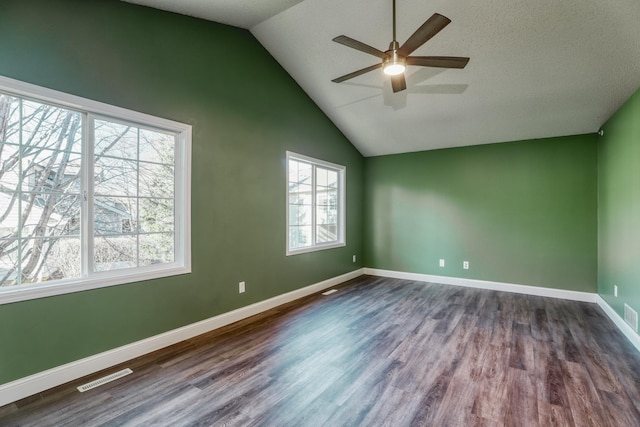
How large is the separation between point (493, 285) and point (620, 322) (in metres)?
1.74

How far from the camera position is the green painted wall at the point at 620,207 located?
9.84ft

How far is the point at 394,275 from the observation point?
5859mm

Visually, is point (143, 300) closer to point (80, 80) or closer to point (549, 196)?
point (80, 80)

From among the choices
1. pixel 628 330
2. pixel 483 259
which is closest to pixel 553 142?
pixel 483 259

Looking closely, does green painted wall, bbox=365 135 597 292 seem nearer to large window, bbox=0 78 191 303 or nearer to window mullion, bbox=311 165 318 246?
window mullion, bbox=311 165 318 246

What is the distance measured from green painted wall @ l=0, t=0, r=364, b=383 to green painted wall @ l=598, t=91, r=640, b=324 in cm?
372

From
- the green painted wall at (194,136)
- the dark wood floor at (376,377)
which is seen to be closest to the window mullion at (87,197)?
the green painted wall at (194,136)

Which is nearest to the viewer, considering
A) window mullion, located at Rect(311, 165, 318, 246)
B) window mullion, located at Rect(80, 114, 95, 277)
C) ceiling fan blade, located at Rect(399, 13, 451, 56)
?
ceiling fan blade, located at Rect(399, 13, 451, 56)

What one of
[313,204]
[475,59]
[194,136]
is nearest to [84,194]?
[194,136]

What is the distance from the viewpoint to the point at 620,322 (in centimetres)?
331

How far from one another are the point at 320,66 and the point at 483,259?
13.3 ft

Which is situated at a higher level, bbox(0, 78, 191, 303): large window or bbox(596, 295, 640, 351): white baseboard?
bbox(0, 78, 191, 303): large window

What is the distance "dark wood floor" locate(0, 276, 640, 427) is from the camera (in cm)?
190

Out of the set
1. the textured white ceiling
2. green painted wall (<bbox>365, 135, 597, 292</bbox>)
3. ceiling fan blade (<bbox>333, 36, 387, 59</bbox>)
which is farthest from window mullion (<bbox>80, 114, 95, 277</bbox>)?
green painted wall (<bbox>365, 135, 597, 292</bbox>)
